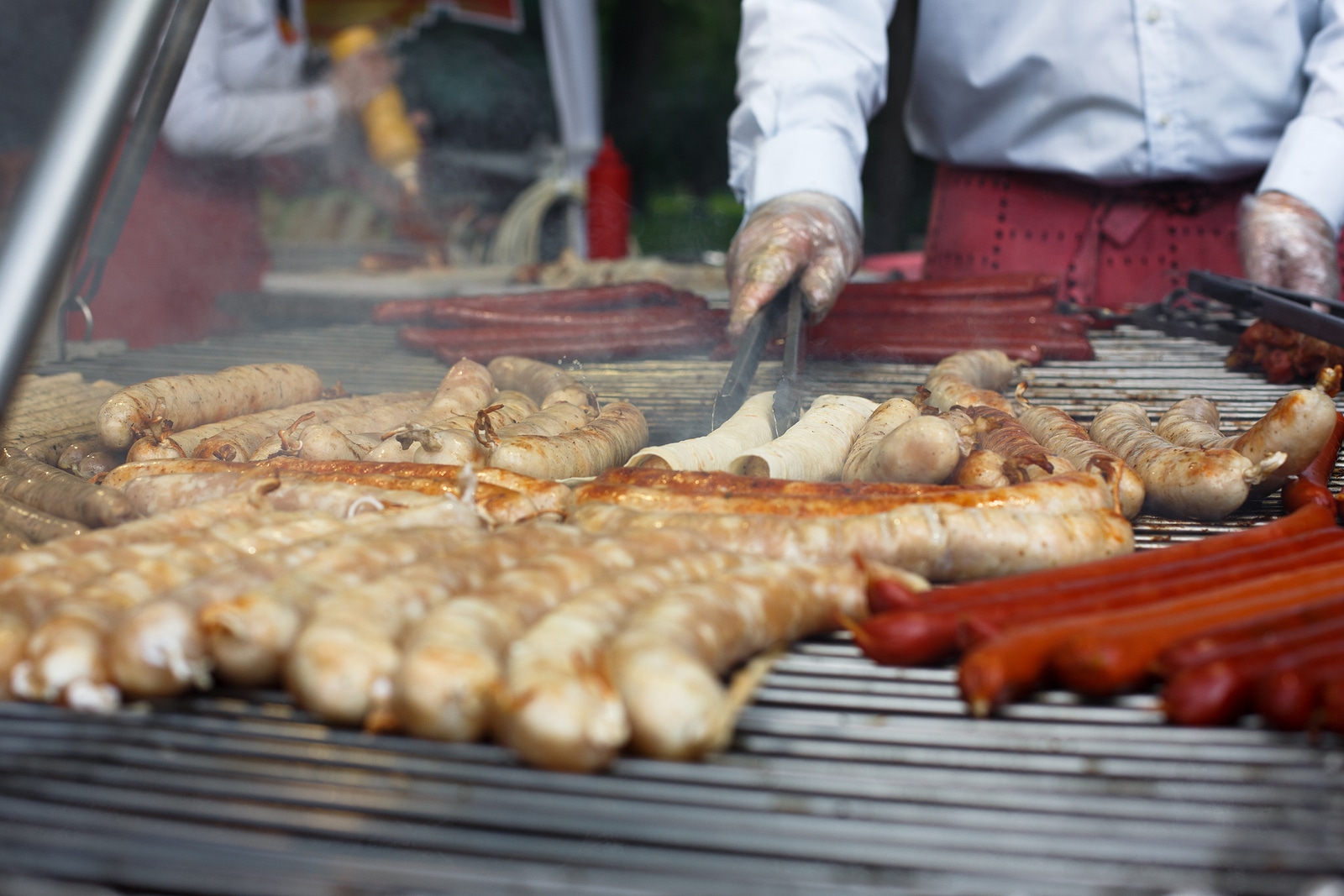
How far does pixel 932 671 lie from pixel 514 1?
12.7 m

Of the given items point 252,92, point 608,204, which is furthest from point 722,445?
point 608,204

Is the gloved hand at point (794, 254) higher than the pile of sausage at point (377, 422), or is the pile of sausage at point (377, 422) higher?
the gloved hand at point (794, 254)

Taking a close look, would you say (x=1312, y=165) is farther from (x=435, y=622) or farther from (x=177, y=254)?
(x=177, y=254)

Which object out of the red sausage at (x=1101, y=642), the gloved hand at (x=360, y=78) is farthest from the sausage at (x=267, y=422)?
the gloved hand at (x=360, y=78)

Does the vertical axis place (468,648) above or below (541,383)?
above

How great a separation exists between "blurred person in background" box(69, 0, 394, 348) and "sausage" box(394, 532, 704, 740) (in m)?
5.36

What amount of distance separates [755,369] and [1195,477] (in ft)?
4.82

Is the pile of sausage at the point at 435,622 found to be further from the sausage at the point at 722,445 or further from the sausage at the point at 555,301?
the sausage at the point at 555,301

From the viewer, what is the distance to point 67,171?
4.74ft

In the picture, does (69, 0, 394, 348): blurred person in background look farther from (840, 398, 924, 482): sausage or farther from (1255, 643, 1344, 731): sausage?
(1255, 643, 1344, 731): sausage

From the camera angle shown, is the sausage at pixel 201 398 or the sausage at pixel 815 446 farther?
the sausage at pixel 201 398

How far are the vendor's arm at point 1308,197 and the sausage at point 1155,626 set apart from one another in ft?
10.0

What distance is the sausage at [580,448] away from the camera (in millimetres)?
2957

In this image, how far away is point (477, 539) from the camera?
2225mm
